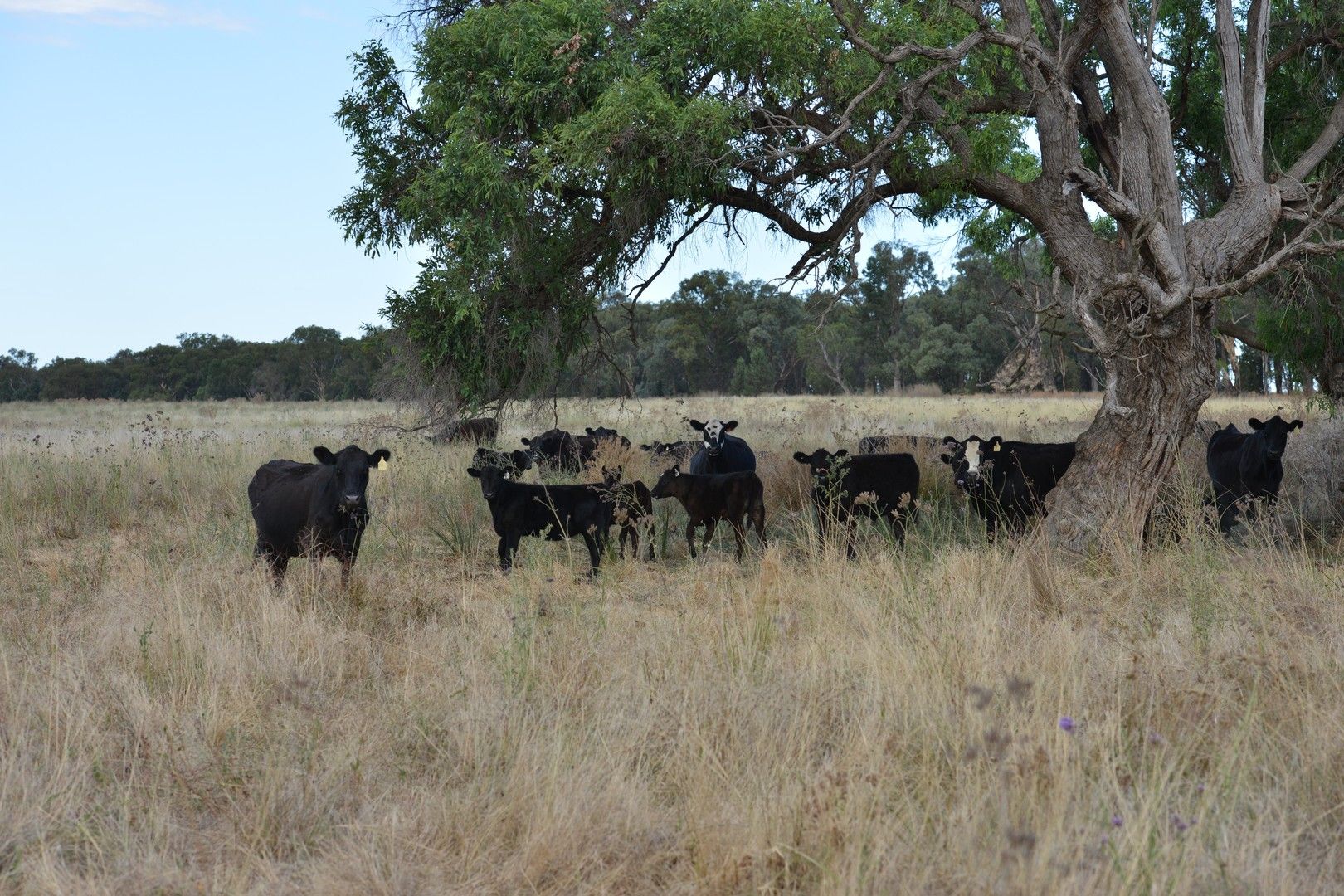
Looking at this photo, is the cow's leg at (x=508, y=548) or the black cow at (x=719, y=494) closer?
the cow's leg at (x=508, y=548)

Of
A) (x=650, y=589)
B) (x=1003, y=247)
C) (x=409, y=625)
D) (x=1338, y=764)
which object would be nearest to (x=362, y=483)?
(x=409, y=625)

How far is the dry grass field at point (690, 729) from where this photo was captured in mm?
3805

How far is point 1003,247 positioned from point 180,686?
1454 cm

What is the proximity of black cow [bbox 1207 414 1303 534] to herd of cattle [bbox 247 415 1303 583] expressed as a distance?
13mm

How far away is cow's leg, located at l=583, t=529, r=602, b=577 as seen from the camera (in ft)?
32.6

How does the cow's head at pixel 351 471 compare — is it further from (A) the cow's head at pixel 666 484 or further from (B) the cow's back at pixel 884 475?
(B) the cow's back at pixel 884 475

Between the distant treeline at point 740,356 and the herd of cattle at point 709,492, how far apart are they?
43.3 m

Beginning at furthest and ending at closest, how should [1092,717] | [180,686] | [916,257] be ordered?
Answer: 1. [916,257]
2. [180,686]
3. [1092,717]

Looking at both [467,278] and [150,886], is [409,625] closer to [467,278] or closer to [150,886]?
[150,886]

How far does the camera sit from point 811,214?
12984 mm

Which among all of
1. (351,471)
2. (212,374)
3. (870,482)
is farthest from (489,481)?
(212,374)

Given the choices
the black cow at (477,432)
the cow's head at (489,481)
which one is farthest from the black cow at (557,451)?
the black cow at (477,432)

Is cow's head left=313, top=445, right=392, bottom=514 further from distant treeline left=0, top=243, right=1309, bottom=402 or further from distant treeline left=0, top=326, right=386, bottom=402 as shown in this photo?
distant treeline left=0, top=326, right=386, bottom=402

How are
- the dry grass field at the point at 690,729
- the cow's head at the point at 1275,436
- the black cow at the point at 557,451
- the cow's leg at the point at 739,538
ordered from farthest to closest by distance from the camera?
the black cow at the point at 557,451, the cow's head at the point at 1275,436, the cow's leg at the point at 739,538, the dry grass field at the point at 690,729
